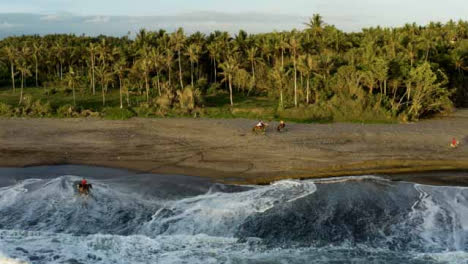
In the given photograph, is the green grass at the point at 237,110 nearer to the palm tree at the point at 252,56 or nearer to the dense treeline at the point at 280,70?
the dense treeline at the point at 280,70

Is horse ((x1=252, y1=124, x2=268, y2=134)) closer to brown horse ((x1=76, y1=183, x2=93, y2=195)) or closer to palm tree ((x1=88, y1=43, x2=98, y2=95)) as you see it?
brown horse ((x1=76, y1=183, x2=93, y2=195))

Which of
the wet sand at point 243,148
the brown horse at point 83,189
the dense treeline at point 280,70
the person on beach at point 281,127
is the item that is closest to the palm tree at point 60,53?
the dense treeline at point 280,70

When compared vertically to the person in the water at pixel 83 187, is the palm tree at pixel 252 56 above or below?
above

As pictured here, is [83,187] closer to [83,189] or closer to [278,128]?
[83,189]

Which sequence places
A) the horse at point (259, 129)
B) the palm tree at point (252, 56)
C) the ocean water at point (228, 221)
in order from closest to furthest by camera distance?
the ocean water at point (228, 221), the horse at point (259, 129), the palm tree at point (252, 56)

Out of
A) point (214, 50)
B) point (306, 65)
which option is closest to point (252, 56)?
point (214, 50)

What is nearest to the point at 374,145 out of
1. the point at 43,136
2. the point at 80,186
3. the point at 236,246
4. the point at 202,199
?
the point at 202,199

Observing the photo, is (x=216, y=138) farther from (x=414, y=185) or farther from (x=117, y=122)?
(x=414, y=185)
